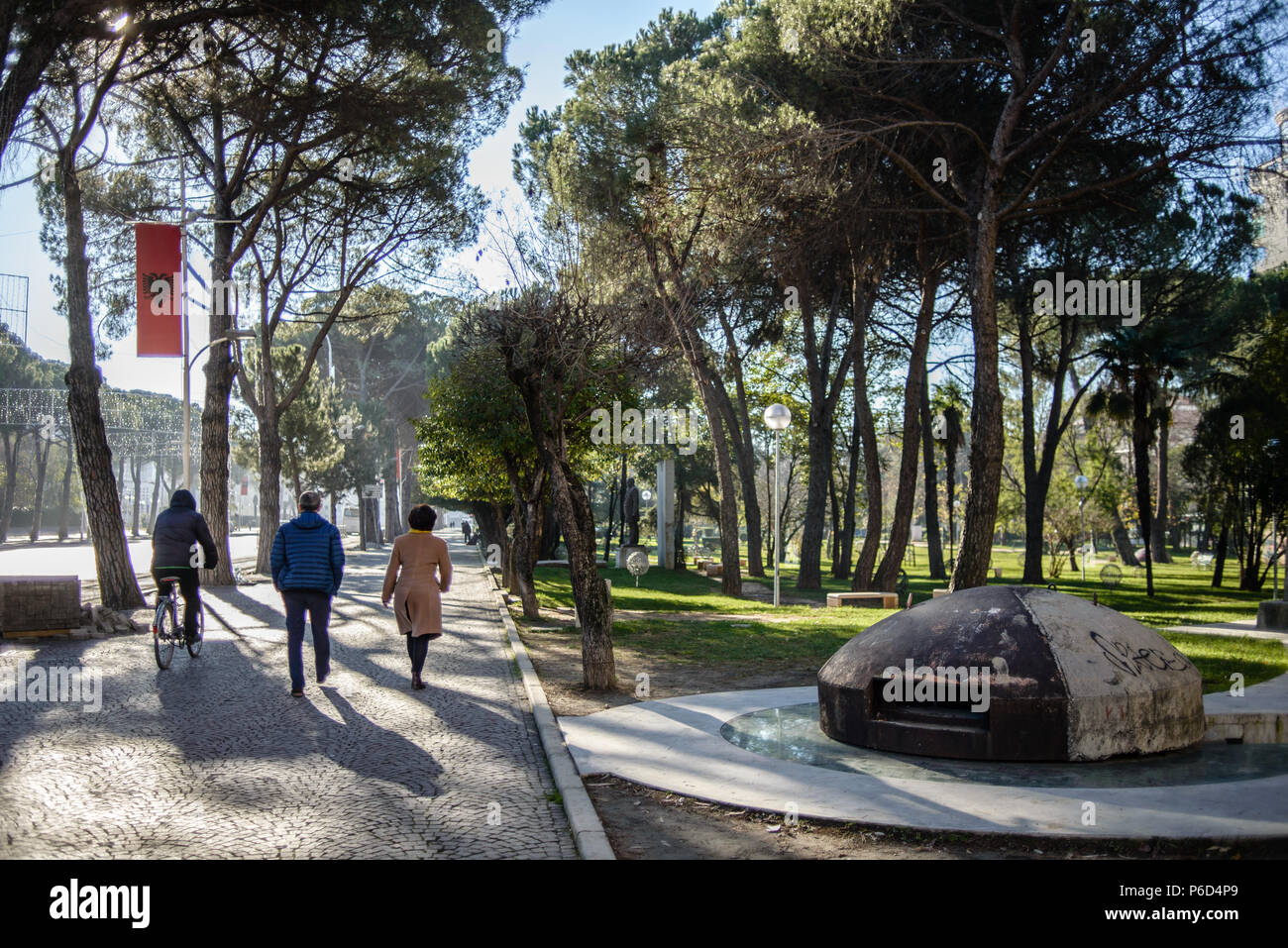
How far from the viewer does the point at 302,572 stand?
9.38 m

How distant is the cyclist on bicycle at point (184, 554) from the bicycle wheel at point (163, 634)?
0.17m

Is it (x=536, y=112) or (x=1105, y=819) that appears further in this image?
(x=536, y=112)

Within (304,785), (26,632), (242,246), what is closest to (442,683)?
(304,785)

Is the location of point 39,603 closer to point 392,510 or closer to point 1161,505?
point 1161,505

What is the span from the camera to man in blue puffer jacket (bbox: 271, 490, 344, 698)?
9312 millimetres

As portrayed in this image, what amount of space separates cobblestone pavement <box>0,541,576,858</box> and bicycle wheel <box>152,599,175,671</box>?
21 centimetres

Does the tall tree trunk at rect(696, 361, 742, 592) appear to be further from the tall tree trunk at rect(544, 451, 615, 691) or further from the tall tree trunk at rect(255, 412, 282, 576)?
the tall tree trunk at rect(544, 451, 615, 691)

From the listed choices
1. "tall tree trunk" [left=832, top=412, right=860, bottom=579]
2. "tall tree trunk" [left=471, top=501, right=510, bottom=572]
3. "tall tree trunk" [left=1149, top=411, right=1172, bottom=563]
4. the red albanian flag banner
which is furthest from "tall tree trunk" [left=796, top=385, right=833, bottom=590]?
the red albanian flag banner

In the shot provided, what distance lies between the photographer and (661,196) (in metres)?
15.7

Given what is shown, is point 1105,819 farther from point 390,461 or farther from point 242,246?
point 390,461

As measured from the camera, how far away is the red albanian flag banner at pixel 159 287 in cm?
1880

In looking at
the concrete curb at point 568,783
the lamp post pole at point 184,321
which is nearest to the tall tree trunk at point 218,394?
the lamp post pole at point 184,321

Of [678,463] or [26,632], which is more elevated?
[678,463]

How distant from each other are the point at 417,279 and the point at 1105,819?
981 inches
